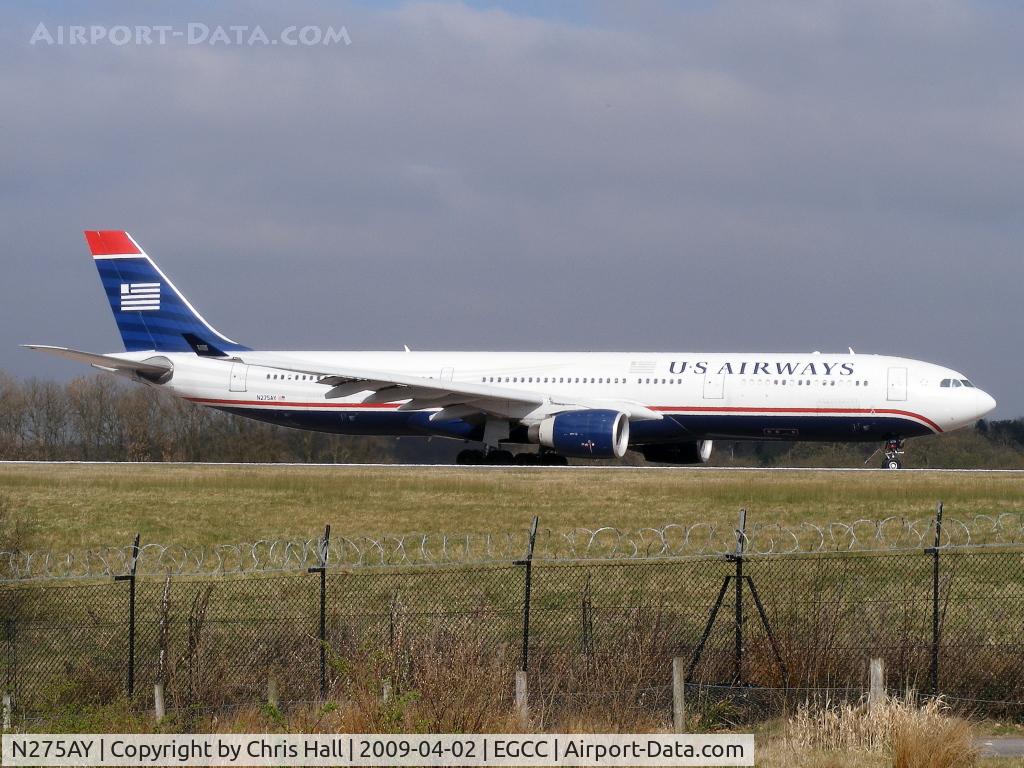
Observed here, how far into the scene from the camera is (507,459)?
3438 cm

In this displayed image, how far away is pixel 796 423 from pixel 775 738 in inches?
881

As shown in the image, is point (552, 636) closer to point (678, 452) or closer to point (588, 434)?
point (588, 434)

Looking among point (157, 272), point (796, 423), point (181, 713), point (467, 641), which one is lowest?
point (181, 713)

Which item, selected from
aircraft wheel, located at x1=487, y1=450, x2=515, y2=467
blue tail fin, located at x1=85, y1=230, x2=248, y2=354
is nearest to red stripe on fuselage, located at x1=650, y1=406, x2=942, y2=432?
aircraft wheel, located at x1=487, y1=450, x2=515, y2=467

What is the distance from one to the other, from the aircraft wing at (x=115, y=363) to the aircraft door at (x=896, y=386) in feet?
66.4

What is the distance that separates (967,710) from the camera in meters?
11.4

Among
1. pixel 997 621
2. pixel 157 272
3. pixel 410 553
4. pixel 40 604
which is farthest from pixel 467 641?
pixel 157 272

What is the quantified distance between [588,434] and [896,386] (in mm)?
7856

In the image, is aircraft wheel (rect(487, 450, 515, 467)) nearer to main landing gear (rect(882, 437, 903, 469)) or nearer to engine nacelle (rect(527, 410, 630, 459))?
engine nacelle (rect(527, 410, 630, 459))

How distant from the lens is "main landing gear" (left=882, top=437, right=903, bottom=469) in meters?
32.3

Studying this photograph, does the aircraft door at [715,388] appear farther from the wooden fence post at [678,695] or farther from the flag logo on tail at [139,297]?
the wooden fence post at [678,695]

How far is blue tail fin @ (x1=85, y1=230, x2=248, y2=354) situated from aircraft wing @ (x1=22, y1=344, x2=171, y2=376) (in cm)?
101

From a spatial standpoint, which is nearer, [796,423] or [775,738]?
[775,738]

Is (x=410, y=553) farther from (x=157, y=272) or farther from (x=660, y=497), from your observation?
(x=157, y=272)
